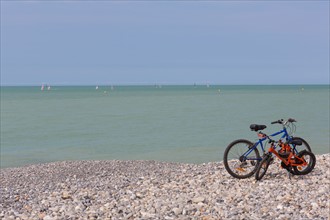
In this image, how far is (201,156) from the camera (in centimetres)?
2481

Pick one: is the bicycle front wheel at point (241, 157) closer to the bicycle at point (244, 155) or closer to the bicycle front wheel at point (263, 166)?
the bicycle at point (244, 155)

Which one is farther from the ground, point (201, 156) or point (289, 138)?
point (289, 138)

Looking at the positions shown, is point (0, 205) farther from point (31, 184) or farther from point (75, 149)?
point (75, 149)

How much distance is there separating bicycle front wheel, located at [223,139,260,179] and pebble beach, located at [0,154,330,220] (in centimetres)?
21

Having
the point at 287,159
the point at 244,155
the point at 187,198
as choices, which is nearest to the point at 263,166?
the point at 244,155

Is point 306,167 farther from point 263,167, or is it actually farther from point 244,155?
point 244,155

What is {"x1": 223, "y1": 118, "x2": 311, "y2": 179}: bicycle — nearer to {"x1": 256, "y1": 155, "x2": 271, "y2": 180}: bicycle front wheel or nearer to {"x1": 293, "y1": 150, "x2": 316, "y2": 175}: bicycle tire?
{"x1": 256, "y1": 155, "x2": 271, "y2": 180}: bicycle front wheel

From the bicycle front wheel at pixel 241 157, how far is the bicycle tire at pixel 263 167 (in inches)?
7.9

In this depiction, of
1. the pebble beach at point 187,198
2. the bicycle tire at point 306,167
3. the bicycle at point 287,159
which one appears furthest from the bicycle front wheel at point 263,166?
the bicycle tire at point 306,167

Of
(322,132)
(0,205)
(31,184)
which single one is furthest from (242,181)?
(322,132)

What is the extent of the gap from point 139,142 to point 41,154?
737 cm

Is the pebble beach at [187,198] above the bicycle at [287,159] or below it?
below

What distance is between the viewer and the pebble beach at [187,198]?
9336 mm

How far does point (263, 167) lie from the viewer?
A: 464 inches
